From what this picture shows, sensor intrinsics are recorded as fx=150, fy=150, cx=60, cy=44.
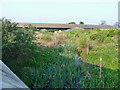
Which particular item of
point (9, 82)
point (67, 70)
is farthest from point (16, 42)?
point (9, 82)

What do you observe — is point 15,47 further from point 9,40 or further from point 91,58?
point 91,58

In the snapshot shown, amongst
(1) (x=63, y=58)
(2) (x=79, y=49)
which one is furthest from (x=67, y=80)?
(2) (x=79, y=49)

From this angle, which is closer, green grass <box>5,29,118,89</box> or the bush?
green grass <box>5,29,118,89</box>

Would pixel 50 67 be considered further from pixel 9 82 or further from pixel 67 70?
pixel 9 82

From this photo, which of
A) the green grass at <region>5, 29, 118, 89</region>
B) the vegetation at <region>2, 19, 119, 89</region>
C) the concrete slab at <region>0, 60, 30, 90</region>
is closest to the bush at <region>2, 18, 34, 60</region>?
the vegetation at <region>2, 19, 119, 89</region>

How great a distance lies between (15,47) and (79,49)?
3992mm

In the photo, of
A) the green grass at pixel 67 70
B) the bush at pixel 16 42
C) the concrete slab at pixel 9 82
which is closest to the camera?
the concrete slab at pixel 9 82

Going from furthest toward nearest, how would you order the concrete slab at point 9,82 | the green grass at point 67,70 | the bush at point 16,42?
the bush at point 16,42, the green grass at point 67,70, the concrete slab at point 9,82

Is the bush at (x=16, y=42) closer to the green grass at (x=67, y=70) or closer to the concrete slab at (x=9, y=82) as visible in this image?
the green grass at (x=67, y=70)

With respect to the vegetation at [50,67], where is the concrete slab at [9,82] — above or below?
above

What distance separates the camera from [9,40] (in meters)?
5.14

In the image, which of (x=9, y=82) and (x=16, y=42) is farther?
(x=16, y=42)

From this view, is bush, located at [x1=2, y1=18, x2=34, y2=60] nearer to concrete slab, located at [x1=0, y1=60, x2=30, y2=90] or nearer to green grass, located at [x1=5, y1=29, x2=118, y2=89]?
green grass, located at [x1=5, y1=29, x2=118, y2=89]

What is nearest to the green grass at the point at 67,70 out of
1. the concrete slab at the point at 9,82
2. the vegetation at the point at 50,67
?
the vegetation at the point at 50,67
